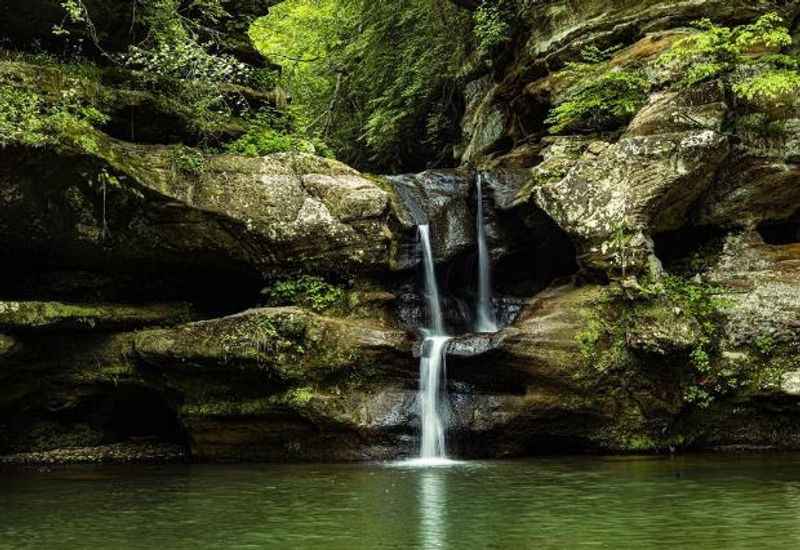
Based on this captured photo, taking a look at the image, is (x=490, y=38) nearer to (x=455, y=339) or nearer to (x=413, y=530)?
(x=455, y=339)

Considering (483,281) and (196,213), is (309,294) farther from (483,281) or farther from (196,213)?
(483,281)

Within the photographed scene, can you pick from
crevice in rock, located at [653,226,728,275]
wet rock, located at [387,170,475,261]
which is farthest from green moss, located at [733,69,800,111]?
wet rock, located at [387,170,475,261]

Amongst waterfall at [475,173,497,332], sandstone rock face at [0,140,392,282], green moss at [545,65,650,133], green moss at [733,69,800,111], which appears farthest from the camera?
waterfall at [475,173,497,332]

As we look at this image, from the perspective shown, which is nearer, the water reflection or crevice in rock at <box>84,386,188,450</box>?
the water reflection

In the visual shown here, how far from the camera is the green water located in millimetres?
6953

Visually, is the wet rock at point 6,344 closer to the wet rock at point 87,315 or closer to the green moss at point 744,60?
the wet rock at point 87,315

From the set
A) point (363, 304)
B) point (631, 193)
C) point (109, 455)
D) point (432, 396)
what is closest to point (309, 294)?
point (363, 304)

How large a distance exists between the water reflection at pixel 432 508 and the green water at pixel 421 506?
0.02 meters

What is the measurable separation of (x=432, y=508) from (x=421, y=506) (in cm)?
17

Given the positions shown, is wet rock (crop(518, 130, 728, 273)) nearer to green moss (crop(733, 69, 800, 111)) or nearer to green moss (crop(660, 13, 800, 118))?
green moss (crop(733, 69, 800, 111))

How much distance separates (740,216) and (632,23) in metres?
5.79

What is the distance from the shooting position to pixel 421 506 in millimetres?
8625

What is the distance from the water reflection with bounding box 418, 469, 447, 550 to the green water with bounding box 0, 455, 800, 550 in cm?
2

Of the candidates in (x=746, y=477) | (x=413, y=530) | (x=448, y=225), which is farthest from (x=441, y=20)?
(x=413, y=530)
